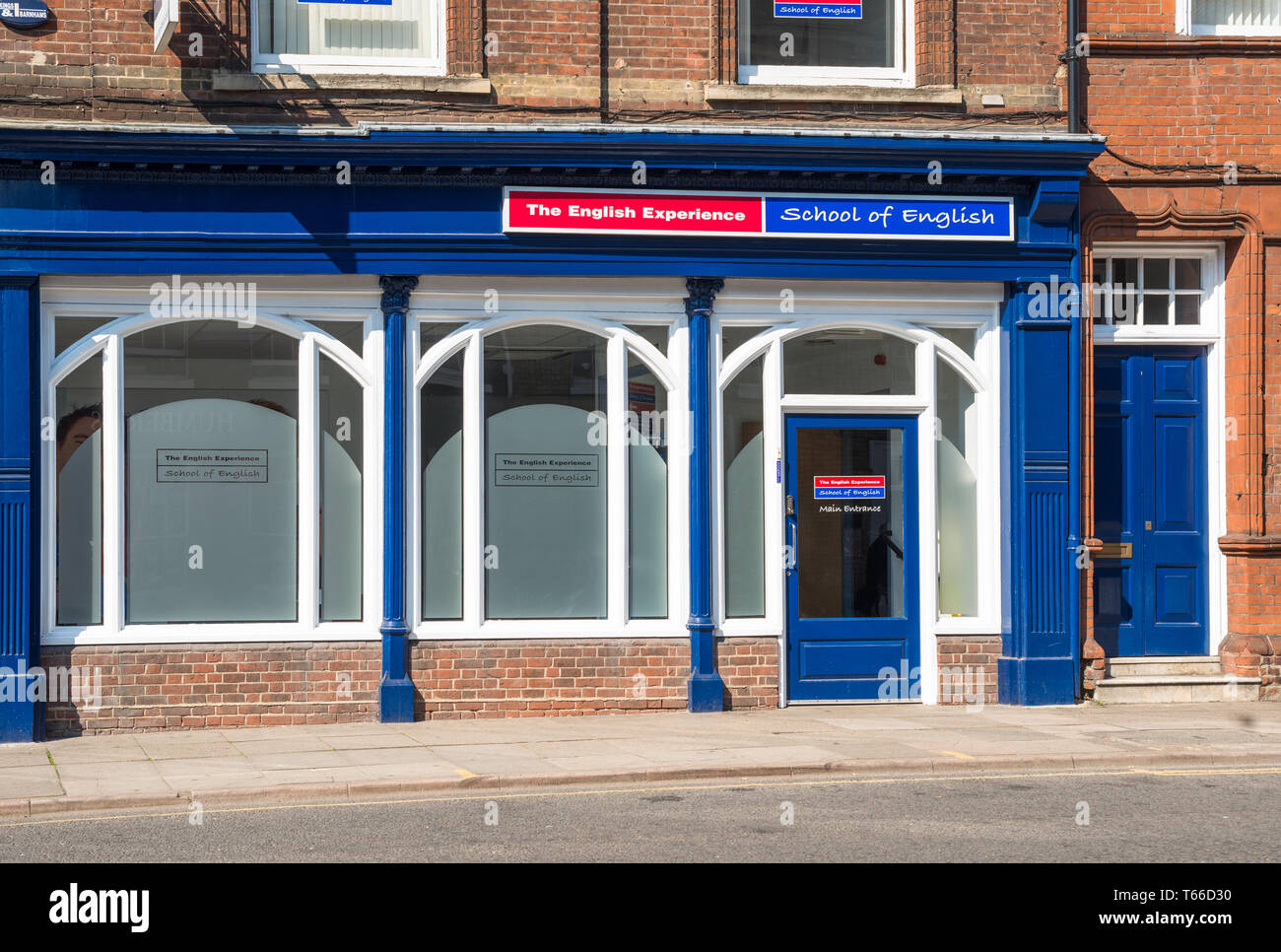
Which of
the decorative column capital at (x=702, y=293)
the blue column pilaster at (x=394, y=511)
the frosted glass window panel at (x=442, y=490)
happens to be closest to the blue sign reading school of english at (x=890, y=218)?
the decorative column capital at (x=702, y=293)

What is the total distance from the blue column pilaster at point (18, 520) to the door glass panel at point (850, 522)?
20.7 ft

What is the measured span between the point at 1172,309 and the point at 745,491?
434 cm

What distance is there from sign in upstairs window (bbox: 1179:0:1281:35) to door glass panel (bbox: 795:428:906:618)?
476 cm

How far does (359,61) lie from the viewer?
12891 millimetres

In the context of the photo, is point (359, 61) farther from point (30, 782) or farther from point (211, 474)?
point (30, 782)

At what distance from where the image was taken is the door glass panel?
1334 cm

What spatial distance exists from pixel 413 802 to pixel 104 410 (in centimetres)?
498

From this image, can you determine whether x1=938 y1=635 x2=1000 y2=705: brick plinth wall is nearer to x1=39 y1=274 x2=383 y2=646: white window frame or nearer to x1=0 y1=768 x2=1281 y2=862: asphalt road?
x1=0 y1=768 x2=1281 y2=862: asphalt road

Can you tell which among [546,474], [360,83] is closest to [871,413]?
[546,474]

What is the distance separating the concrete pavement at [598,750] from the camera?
9703 mm

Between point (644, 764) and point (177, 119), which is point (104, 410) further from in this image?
point (644, 764)

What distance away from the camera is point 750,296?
1316 centimetres

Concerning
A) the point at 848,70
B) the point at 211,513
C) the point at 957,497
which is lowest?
the point at 211,513

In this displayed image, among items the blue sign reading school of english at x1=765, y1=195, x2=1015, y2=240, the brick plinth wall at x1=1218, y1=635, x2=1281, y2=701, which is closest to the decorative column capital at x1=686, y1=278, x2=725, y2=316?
the blue sign reading school of english at x1=765, y1=195, x2=1015, y2=240
